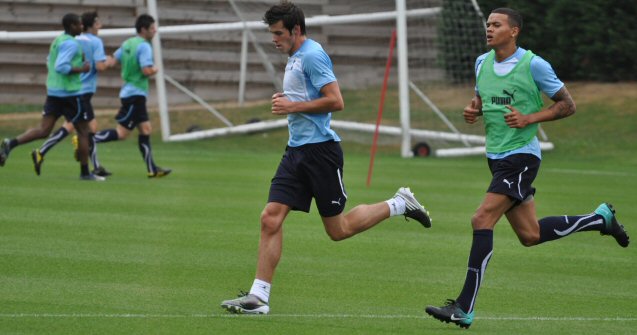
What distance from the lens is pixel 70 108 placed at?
1762 centimetres

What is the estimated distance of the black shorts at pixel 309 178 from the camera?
29.0ft

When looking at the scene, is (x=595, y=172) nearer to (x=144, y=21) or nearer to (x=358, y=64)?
(x=358, y=64)

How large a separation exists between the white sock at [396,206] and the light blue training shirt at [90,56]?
8502 mm

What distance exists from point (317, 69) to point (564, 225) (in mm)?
2341

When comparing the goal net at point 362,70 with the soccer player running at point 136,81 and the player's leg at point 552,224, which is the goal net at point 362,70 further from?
the player's leg at point 552,224

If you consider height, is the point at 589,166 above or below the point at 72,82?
below

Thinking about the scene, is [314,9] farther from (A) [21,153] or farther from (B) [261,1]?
(A) [21,153]

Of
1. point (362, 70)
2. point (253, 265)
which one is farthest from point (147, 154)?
point (362, 70)

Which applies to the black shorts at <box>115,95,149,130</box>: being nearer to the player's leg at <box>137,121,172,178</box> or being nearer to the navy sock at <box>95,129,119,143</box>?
the navy sock at <box>95,129,119,143</box>

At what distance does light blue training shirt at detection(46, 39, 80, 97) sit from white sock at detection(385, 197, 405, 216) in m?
8.30

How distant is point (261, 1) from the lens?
25.2 meters

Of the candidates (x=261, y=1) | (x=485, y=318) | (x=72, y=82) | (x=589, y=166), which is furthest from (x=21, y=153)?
(x=485, y=318)

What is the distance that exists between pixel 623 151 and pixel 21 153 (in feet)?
34.7

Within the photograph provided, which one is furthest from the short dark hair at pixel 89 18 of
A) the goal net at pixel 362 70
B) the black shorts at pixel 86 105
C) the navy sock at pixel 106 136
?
the goal net at pixel 362 70
